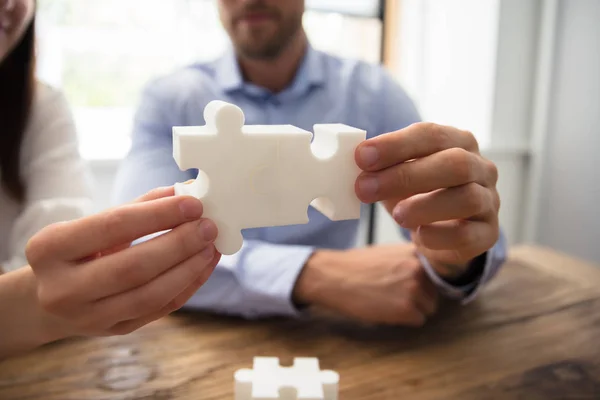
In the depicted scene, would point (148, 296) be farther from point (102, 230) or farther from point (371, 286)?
point (371, 286)

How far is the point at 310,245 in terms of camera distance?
99 cm

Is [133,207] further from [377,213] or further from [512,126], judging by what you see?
[512,126]

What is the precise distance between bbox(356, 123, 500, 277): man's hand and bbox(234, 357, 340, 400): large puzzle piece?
7.1 inches

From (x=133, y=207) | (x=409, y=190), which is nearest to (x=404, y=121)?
(x=409, y=190)

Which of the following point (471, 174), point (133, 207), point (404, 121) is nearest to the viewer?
point (133, 207)

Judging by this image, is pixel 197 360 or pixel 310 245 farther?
pixel 310 245

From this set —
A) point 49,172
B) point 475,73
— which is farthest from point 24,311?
point 475,73

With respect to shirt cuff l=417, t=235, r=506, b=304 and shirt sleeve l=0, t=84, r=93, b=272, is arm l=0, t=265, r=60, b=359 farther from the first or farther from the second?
shirt cuff l=417, t=235, r=506, b=304

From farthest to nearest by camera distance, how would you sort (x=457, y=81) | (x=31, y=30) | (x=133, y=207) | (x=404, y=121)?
(x=457, y=81)
(x=404, y=121)
(x=31, y=30)
(x=133, y=207)

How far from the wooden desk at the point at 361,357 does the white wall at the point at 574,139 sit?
0.99m

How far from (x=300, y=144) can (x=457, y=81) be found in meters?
1.60

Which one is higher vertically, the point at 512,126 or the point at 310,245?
the point at 512,126

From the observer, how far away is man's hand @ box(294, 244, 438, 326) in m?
0.66

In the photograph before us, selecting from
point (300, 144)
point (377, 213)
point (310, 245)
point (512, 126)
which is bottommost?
point (377, 213)
